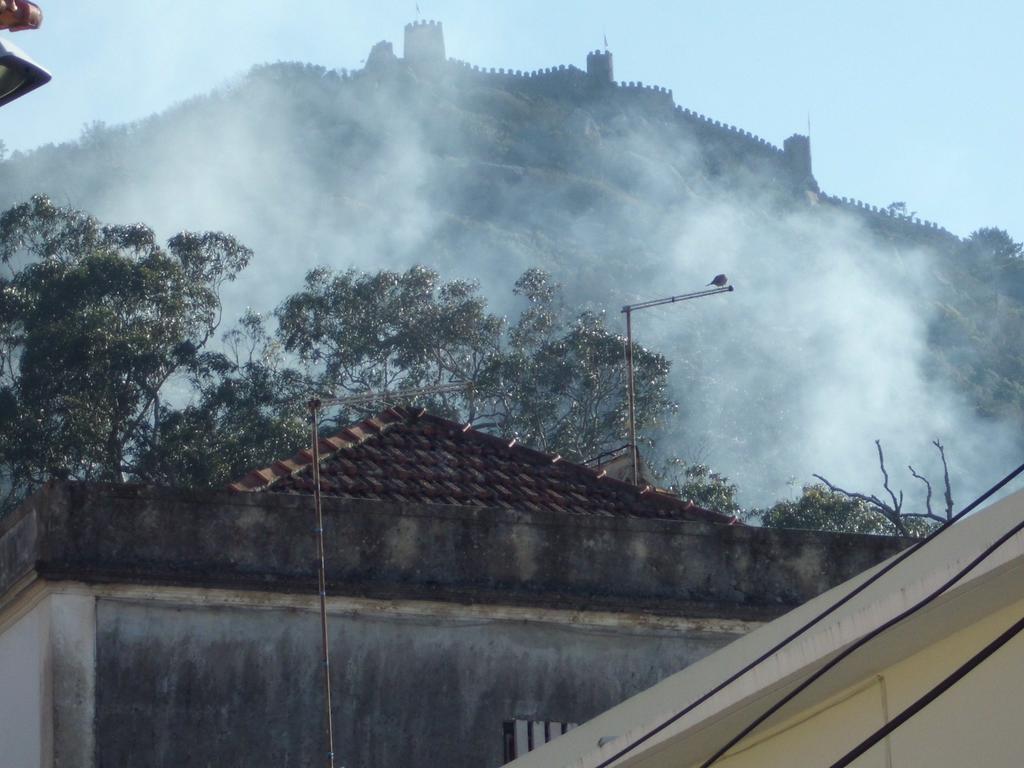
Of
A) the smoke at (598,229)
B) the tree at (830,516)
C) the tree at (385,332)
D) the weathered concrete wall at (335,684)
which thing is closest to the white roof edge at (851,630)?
the weathered concrete wall at (335,684)

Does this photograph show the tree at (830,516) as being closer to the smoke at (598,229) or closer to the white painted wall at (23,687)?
the white painted wall at (23,687)

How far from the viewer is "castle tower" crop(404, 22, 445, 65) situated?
341ft

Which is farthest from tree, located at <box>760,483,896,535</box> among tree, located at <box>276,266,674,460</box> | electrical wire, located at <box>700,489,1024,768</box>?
electrical wire, located at <box>700,489,1024,768</box>

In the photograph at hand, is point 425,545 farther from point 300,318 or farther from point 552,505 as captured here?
point 300,318

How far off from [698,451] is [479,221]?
3499 cm

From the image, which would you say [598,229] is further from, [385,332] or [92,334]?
[92,334]

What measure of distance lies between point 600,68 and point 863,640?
102 m

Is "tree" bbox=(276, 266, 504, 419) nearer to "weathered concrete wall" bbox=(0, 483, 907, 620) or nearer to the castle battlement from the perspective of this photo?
"weathered concrete wall" bbox=(0, 483, 907, 620)

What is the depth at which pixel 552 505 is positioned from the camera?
11.3m

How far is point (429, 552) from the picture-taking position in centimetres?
979

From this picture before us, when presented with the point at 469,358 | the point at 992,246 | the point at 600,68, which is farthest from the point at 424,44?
the point at 469,358

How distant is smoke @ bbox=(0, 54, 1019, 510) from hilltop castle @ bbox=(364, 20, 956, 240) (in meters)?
0.84

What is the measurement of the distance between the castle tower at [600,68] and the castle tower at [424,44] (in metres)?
8.45

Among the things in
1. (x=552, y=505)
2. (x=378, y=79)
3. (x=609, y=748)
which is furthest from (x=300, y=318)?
(x=378, y=79)
